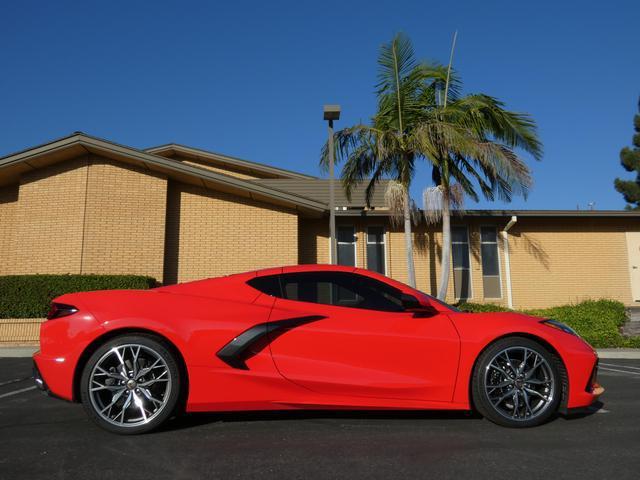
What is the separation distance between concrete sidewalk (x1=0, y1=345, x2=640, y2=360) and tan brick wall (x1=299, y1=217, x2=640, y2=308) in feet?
15.4

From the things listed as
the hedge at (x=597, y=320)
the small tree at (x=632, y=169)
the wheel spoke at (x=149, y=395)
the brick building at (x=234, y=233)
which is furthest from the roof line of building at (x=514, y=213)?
the small tree at (x=632, y=169)

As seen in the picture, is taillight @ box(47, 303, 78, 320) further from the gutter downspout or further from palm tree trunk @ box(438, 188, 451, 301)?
the gutter downspout

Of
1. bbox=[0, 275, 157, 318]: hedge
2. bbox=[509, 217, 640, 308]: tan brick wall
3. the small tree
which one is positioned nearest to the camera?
bbox=[0, 275, 157, 318]: hedge

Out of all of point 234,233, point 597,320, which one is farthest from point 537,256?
point 234,233

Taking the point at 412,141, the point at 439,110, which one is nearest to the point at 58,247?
the point at 412,141

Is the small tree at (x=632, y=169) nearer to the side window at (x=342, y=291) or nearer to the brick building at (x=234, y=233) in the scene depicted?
the brick building at (x=234, y=233)

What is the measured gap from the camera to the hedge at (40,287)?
12.5 meters

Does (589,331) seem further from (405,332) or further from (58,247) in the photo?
(58,247)

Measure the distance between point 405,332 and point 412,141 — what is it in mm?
10415

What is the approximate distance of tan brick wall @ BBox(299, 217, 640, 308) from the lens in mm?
15773

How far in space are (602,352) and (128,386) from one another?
10522mm

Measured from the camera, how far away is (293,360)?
3.66m

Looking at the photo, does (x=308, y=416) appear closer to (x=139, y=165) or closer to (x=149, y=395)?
A: (x=149, y=395)

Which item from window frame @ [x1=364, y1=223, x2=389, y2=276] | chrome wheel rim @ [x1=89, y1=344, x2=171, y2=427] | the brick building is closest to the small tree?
the brick building
